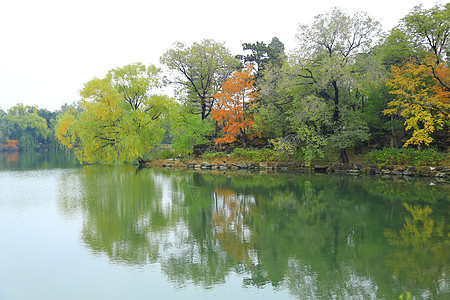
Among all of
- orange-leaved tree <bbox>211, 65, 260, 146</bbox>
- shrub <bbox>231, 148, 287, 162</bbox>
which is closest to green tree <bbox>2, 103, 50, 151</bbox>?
orange-leaved tree <bbox>211, 65, 260, 146</bbox>

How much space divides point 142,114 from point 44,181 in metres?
11.5

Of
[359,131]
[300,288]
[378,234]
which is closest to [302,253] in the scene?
[300,288]

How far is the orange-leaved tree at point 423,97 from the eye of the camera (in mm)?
17984

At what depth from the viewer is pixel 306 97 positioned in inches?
855

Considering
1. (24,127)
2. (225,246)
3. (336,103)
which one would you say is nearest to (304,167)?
(336,103)

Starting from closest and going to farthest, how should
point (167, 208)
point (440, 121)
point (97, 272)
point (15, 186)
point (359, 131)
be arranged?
point (97, 272)
point (167, 208)
point (15, 186)
point (440, 121)
point (359, 131)

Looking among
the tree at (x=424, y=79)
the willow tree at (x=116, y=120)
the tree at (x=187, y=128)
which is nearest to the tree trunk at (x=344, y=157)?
the tree at (x=424, y=79)

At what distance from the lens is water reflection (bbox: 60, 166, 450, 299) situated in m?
5.53

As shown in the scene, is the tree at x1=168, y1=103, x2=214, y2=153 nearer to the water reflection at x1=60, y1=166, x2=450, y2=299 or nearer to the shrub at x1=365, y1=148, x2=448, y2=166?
the shrub at x1=365, y1=148, x2=448, y2=166

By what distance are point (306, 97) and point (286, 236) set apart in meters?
15.4

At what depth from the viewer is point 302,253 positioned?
6.73 metres

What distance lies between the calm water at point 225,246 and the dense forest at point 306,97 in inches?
310

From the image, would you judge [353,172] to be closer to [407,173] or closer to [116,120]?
[407,173]

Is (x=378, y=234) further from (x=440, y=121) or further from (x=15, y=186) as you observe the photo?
(x=15, y=186)
